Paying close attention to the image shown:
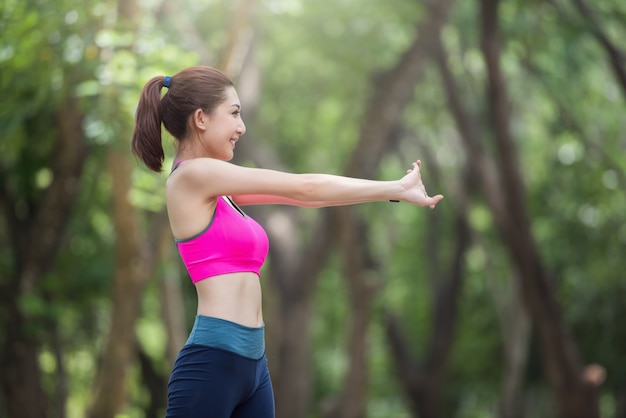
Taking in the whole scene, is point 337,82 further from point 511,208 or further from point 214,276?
point 214,276

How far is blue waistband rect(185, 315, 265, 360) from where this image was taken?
3.44 meters

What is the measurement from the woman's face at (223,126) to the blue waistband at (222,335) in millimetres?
556

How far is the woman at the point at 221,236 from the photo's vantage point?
343 cm

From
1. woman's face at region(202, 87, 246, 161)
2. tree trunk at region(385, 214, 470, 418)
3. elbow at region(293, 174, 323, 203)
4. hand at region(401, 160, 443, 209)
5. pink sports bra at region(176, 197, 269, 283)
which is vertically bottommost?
tree trunk at region(385, 214, 470, 418)

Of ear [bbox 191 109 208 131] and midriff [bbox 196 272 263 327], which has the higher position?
ear [bbox 191 109 208 131]

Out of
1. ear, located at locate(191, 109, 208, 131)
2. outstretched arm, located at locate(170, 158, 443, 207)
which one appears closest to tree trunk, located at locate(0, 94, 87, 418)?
ear, located at locate(191, 109, 208, 131)

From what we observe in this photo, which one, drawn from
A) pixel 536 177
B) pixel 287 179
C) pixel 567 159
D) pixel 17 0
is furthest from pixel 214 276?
pixel 536 177

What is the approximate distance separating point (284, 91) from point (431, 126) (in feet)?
8.88

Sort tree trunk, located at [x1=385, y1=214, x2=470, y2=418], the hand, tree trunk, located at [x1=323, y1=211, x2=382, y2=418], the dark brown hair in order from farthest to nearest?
tree trunk, located at [x1=385, y1=214, x2=470, y2=418]
tree trunk, located at [x1=323, y1=211, x2=382, y2=418]
the dark brown hair
the hand

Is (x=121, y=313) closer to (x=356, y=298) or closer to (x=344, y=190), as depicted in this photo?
(x=356, y=298)

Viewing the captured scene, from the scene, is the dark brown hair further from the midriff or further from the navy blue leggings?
the navy blue leggings

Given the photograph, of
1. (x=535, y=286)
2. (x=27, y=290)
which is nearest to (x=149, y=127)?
(x=27, y=290)

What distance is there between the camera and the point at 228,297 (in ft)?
11.4

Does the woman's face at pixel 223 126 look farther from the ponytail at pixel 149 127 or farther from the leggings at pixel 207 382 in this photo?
the leggings at pixel 207 382
